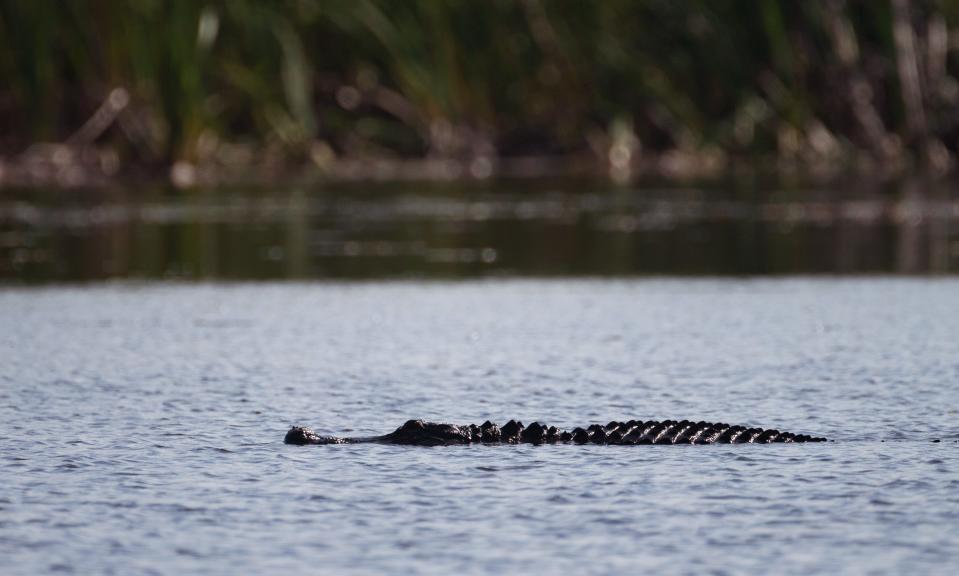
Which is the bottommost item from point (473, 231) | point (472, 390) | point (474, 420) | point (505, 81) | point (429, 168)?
point (474, 420)

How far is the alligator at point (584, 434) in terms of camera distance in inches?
437

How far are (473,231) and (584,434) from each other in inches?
650

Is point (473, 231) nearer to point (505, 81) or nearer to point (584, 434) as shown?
point (505, 81)

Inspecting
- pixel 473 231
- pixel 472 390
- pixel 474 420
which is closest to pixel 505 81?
pixel 473 231

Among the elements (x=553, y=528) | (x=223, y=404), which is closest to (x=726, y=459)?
(x=553, y=528)

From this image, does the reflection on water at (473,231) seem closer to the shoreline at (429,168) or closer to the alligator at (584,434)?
the shoreline at (429,168)

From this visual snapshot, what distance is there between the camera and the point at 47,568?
8.50 m

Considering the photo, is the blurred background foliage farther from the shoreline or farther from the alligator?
the alligator

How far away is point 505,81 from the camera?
133 ft

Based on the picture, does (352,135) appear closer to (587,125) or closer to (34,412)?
(587,125)

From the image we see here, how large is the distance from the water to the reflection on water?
2040 millimetres

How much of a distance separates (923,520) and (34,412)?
6074 millimetres

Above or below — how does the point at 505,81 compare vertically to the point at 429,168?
above

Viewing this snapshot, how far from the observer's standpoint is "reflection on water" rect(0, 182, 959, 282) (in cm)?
2281
